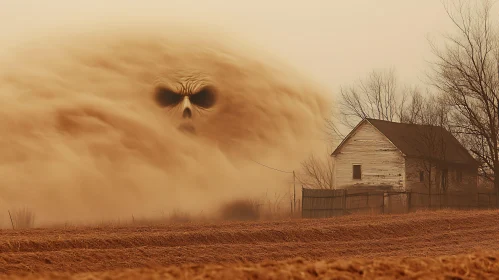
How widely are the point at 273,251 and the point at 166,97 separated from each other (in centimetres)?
2247

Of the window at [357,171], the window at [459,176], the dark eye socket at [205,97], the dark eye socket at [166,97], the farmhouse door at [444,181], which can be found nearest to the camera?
the dark eye socket at [166,97]

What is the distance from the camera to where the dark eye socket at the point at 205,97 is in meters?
40.6

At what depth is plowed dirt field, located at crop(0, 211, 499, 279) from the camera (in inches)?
363

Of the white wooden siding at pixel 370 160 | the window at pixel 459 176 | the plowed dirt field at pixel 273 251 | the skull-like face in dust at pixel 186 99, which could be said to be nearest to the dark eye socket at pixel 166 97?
the skull-like face in dust at pixel 186 99

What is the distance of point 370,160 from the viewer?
50.8 meters

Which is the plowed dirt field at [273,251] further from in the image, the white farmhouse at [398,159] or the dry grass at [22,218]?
the white farmhouse at [398,159]

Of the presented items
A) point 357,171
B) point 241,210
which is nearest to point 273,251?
point 241,210

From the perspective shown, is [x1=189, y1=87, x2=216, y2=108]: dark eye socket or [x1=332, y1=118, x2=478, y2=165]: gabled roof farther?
[x1=332, y1=118, x2=478, y2=165]: gabled roof

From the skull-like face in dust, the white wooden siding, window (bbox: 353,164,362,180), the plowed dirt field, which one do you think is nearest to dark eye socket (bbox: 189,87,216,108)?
the skull-like face in dust

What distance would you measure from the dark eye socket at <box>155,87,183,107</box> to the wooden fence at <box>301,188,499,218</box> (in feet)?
27.9

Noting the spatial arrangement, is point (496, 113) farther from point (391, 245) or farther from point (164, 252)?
point (164, 252)

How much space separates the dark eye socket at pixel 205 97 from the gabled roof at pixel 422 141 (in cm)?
1446

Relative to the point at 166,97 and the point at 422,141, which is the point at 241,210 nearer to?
the point at 166,97

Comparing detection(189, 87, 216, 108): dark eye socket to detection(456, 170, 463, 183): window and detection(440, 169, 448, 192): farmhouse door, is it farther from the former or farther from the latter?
detection(456, 170, 463, 183): window
